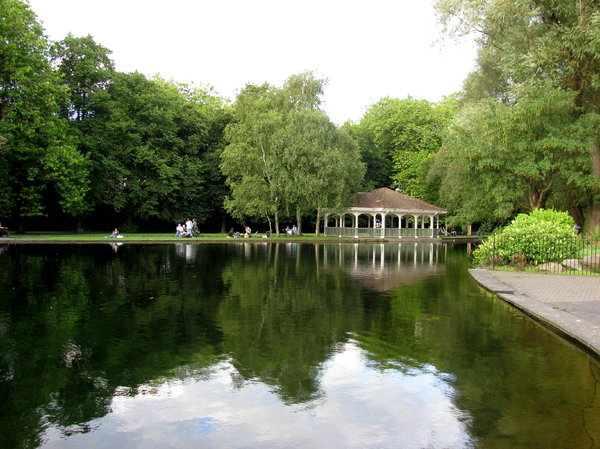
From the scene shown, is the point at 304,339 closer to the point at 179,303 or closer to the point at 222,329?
the point at 222,329

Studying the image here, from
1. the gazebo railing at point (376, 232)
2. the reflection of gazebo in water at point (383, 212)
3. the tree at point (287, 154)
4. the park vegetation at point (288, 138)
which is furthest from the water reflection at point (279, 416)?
the gazebo railing at point (376, 232)

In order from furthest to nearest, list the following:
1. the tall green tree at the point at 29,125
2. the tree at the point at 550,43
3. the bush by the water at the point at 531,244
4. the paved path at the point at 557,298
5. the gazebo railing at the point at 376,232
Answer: the gazebo railing at the point at 376,232
the tall green tree at the point at 29,125
the tree at the point at 550,43
the bush by the water at the point at 531,244
the paved path at the point at 557,298

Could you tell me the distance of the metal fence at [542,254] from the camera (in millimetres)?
16359

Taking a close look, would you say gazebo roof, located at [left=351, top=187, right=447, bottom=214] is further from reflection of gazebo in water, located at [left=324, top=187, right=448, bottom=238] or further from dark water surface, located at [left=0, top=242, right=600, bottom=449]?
dark water surface, located at [left=0, top=242, right=600, bottom=449]

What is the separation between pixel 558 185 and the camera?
27.5 meters

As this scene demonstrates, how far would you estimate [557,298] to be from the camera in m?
10.7

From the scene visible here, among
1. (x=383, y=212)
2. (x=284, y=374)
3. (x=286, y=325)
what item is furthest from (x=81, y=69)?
(x=284, y=374)

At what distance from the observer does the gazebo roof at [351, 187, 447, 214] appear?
46.3 metres

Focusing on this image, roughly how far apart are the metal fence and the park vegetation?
8203 millimetres

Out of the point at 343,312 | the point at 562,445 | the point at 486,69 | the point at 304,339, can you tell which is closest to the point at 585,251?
the point at 343,312

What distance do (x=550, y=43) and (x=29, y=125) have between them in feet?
112

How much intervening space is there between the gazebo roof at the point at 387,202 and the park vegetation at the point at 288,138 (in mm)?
2071

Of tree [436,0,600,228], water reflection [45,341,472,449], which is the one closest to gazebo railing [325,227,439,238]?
tree [436,0,600,228]

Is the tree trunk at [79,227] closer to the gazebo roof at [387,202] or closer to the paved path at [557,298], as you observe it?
the gazebo roof at [387,202]
